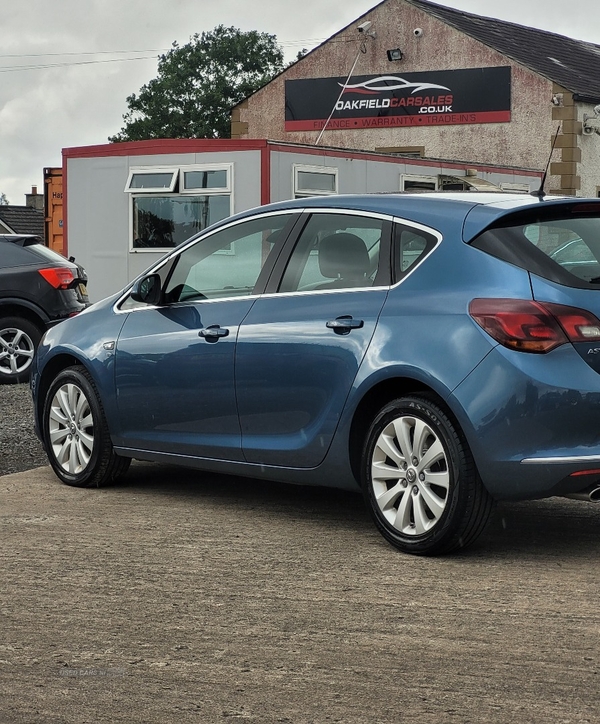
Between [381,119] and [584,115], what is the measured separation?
17.6 ft

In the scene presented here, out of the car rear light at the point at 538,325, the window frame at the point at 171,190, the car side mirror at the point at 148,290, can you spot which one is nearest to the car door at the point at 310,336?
the car rear light at the point at 538,325

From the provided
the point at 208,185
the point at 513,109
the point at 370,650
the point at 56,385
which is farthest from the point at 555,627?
the point at 513,109

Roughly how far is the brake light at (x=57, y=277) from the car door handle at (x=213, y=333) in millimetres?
7557

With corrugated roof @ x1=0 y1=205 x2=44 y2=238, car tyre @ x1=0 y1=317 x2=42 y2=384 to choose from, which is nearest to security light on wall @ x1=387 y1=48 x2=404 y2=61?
car tyre @ x1=0 y1=317 x2=42 y2=384

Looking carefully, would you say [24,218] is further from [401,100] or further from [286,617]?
[286,617]

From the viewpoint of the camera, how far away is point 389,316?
5.93 metres

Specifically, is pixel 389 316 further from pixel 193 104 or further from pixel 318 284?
pixel 193 104

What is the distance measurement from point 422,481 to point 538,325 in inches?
32.5

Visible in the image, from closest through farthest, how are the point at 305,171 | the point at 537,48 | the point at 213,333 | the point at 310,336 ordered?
1. the point at 310,336
2. the point at 213,333
3. the point at 305,171
4. the point at 537,48

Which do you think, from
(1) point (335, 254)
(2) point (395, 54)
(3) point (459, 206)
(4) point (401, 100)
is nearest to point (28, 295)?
(1) point (335, 254)

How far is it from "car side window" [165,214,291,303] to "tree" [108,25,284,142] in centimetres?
6762

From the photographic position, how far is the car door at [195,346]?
6746 millimetres

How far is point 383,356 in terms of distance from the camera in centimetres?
588

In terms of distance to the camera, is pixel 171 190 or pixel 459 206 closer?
pixel 459 206
